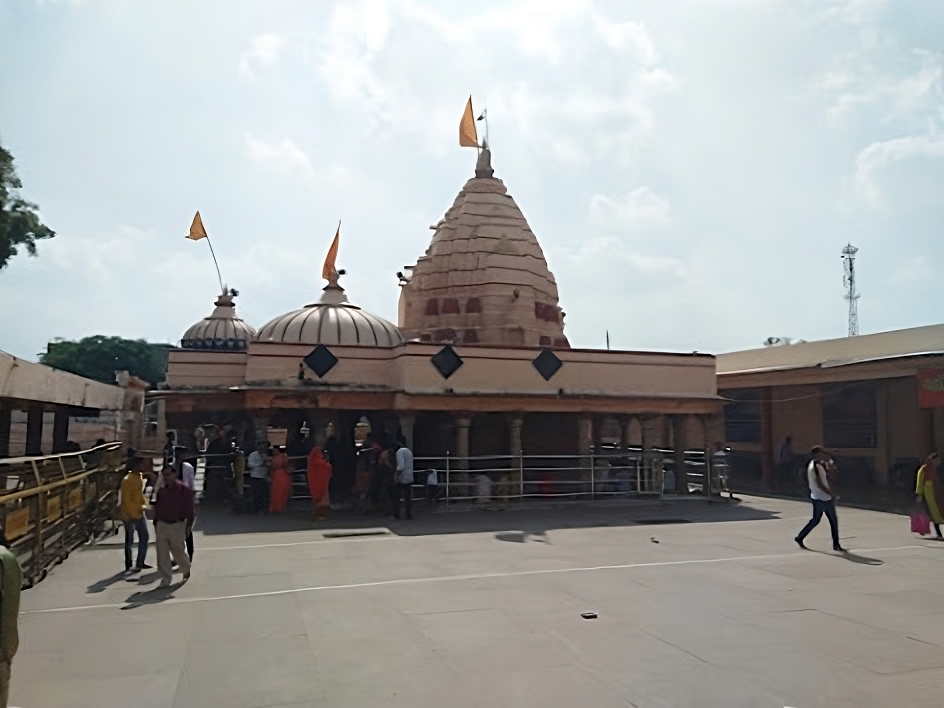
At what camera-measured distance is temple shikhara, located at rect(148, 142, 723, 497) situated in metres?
17.7

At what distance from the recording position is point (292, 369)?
18.0 meters

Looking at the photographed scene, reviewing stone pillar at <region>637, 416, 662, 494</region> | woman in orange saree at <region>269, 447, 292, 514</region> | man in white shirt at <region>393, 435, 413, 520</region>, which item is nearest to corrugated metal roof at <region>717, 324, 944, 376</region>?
stone pillar at <region>637, 416, 662, 494</region>

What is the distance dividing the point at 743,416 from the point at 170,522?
66.6ft

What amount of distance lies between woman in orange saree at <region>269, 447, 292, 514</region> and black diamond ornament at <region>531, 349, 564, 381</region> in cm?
611

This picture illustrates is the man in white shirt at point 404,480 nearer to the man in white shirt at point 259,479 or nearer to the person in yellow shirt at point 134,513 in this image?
the man in white shirt at point 259,479

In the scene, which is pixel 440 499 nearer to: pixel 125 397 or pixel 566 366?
pixel 566 366

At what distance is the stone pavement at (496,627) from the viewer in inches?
211

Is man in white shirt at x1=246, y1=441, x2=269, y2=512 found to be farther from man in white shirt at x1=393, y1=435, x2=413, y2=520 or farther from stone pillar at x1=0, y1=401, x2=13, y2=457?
stone pillar at x1=0, y1=401, x2=13, y2=457

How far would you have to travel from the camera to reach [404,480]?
49.6 feet

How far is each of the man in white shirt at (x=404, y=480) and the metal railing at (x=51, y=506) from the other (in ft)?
16.2

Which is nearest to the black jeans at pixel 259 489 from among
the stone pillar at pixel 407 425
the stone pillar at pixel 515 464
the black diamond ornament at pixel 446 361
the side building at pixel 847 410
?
the stone pillar at pixel 407 425

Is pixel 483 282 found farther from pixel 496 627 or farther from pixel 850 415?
pixel 496 627

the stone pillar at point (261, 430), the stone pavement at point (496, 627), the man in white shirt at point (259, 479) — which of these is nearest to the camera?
the stone pavement at point (496, 627)

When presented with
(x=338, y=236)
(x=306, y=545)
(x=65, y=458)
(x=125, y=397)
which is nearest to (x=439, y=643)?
(x=306, y=545)
